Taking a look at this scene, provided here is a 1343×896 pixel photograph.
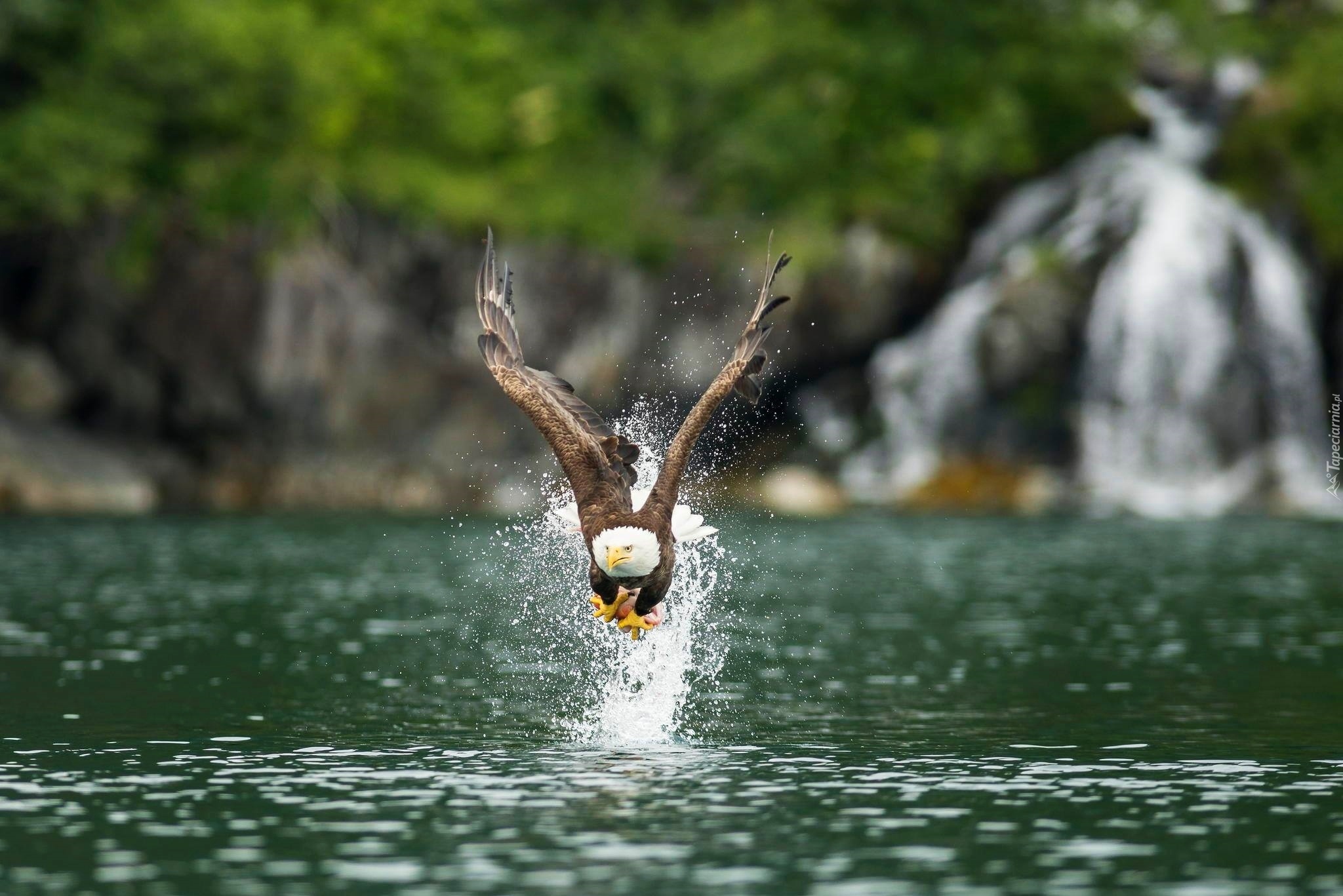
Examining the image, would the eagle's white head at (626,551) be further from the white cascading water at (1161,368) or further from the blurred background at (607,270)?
the white cascading water at (1161,368)

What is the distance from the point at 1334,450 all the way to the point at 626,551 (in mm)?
45452

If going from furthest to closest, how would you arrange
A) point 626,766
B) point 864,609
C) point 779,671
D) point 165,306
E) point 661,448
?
point 165,306 < point 661,448 < point 864,609 < point 779,671 < point 626,766

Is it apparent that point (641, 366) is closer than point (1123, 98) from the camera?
Yes

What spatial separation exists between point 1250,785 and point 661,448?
1197 inches

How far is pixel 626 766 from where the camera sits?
63.4 feet

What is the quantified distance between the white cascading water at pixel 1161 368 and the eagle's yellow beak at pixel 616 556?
146 ft

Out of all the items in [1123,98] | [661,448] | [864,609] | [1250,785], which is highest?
[1123,98]

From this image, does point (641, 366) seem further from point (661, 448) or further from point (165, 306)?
point (661, 448)

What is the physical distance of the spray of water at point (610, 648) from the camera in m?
22.9

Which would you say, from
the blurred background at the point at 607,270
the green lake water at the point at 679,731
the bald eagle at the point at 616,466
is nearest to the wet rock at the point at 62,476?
the blurred background at the point at 607,270

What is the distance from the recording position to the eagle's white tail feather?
67.3 feet

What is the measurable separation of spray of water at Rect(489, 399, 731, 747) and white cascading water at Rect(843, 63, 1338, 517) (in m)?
19.5

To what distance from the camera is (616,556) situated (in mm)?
18531

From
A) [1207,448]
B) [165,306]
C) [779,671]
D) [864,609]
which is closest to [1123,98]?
[1207,448]
